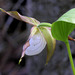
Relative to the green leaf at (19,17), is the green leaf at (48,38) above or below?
below

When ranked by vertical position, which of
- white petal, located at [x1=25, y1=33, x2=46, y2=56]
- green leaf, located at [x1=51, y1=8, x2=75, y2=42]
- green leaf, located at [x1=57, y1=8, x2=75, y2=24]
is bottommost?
white petal, located at [x1=25, y1=33, x2=46, y2=56]

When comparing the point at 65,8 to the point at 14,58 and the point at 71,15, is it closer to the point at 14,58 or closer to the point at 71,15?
the point at 71,15

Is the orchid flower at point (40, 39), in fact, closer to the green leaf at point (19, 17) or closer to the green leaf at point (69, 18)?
the green leaf at point (19, 17)

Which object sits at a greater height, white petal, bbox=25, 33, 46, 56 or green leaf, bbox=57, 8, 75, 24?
green leaf, bbox=57, 8, 75, 24

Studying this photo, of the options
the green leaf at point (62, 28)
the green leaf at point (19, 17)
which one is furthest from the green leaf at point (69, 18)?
the green leaf at point (19, 17)

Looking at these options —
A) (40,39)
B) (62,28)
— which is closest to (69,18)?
(62,28)

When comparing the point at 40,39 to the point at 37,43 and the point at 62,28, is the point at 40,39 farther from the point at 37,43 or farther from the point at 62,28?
the point at 62,28

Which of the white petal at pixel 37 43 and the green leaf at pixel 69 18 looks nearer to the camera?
the green leaf at pixel 69 18

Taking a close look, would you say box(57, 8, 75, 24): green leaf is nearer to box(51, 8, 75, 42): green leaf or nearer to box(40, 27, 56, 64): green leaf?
box(51, 8, 75, 42): green leaf

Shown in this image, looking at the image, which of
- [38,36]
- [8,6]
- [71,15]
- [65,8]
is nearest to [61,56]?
[65,8]

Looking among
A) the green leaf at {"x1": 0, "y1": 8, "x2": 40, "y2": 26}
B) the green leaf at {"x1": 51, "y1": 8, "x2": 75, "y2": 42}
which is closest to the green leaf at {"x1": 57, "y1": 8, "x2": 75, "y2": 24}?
the green leaf at {"x1": 51, "y1": 8, "x2": 75, "y2": 42}

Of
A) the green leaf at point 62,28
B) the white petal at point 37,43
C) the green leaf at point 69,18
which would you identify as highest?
the green leaf at point 69,18

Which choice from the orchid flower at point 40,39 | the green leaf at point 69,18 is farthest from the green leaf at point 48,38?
the green leaf at point 69,18
